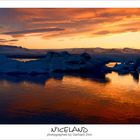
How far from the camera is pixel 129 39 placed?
2908mm

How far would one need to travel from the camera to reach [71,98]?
288cm

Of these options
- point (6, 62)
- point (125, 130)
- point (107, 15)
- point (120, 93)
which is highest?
point (107, 15)

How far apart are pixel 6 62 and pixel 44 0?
394mm

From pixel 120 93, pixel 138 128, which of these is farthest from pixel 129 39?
pixel 138 128

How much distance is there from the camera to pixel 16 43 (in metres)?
2.91

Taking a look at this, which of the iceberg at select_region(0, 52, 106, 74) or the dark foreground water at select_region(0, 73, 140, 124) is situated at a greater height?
the iceberg at select_region(0, 52, 106, 74)

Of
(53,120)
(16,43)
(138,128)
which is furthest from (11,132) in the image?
(138,128)

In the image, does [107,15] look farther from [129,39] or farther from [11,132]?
[11,132]

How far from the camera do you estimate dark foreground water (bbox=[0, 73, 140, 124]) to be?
9.36 ft

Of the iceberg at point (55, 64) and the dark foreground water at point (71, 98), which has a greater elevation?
the iceberg at point (55, 64)

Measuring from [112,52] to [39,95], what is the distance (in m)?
0.47

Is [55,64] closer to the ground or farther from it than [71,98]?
farther from it

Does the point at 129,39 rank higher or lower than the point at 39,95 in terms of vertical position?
higher

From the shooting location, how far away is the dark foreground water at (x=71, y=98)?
9.36 ft
